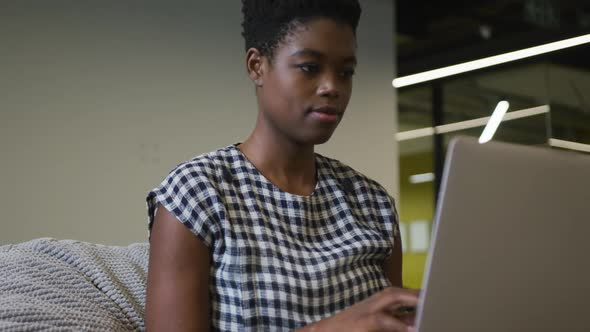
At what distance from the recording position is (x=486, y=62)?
5883 millimetres

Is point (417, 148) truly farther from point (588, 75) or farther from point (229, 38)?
point (229, 38)

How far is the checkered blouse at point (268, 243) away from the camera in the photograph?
116 centimetres

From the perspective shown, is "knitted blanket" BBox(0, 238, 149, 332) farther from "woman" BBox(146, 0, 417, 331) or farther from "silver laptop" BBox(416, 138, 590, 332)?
"silver laptop" BBox(416, 138, 590, 332)

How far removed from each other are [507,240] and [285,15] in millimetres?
620

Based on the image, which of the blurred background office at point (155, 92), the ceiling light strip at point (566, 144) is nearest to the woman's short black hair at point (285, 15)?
the blurred background office at point (155, 92)

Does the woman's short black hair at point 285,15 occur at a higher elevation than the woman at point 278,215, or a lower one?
higher

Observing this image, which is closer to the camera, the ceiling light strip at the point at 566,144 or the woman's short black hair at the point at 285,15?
the woman's short black hair at the point at 285,15

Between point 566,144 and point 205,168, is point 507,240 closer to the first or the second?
point 205,168

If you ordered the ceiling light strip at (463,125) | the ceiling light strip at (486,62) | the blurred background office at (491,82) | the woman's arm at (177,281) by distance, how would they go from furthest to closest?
the ceiling light strip at (463,125), the blurred background office at (491,82), the ceiling light strip at (486,62), the woman's arm at (177,281)

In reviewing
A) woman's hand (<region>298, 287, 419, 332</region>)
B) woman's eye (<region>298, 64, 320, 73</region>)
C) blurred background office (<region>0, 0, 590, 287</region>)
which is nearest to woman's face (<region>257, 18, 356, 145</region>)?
woman's eye (<region>298, 64, 320, 73</region>)

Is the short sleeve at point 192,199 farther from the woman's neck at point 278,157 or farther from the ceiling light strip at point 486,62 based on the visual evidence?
the ceiling light strip at point 486,62

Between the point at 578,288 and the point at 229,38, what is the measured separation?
157 inches

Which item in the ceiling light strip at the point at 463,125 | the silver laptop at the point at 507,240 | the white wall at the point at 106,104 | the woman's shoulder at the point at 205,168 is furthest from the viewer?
the ceiling light strip at the point at 463,125

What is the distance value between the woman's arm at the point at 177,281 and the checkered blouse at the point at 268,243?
2 cm
